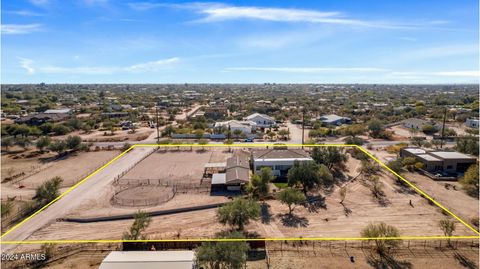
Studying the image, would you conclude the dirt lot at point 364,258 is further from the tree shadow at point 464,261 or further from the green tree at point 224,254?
the green tree at point 224,254

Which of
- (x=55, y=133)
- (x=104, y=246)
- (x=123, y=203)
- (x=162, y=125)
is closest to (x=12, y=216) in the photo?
(x=123, y=203)

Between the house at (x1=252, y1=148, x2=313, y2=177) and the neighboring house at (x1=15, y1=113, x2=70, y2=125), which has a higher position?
the neighboring house at (x1=15, y1=113, x2=70, y2=125)

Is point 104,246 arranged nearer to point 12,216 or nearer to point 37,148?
point 12,216

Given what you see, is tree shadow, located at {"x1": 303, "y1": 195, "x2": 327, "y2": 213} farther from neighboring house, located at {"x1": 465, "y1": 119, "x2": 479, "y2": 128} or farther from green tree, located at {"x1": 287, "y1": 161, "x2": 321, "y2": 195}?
neighboring house, located at {"x1": 465, "y1": 119, "x2": 479, "y2": 128}

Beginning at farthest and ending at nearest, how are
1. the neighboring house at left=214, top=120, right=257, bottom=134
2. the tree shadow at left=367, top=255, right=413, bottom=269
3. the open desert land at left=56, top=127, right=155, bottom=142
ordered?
the neighboring house at left=214, top=120, right=257, bottom=134 → the open desert land at left=56, top=127, right=155, bottom=142 → the tree shadow at left=367, top=255, right=413, bottom=269

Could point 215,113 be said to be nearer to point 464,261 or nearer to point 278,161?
point 278,161

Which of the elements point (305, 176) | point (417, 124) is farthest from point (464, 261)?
point (417, 124)

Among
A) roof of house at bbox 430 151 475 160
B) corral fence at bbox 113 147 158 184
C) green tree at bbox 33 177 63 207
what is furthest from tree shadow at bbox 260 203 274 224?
roof of house at bbox 430 151 475 160
